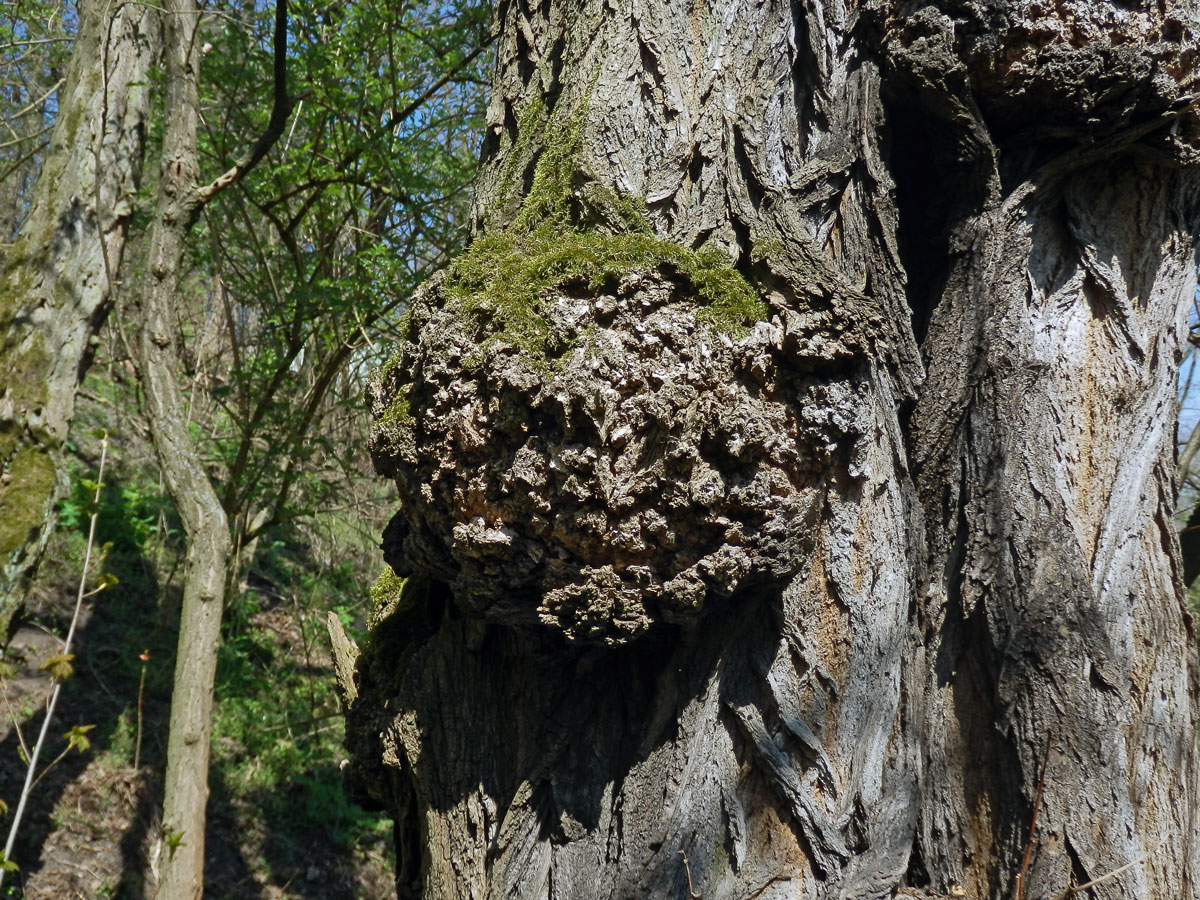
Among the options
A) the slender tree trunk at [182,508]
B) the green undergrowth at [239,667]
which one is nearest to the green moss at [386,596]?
the slender tree trunk at [182,508]

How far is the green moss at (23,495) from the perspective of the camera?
4.46 m

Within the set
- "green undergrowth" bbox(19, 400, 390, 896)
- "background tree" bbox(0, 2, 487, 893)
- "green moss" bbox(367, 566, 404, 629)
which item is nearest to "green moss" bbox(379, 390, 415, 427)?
"green moss" bbox(367, 566, 404, 629)

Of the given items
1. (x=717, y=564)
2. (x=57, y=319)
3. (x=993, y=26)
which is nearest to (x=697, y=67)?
(x=993, y=26)

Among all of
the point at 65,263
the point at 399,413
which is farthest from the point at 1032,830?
the point at 65,263

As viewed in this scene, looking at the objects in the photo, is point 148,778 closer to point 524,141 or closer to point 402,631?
point 402,631

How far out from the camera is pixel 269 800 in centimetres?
678

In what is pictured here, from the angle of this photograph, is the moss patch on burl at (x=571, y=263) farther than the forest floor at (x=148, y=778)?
No

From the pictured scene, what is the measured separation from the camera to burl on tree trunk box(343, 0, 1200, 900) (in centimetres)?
174

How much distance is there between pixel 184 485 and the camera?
425 centimetres

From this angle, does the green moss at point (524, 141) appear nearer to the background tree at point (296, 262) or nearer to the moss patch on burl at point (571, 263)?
the moss patch on burl at point (571, 263)

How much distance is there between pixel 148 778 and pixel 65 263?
3.86 m

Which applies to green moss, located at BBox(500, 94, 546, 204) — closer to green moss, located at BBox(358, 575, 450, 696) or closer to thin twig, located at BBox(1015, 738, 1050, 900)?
green moss, located at BBox(358, 575, 450, 696)

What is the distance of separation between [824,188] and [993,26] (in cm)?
56

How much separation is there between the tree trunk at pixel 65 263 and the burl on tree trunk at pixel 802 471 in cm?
330
